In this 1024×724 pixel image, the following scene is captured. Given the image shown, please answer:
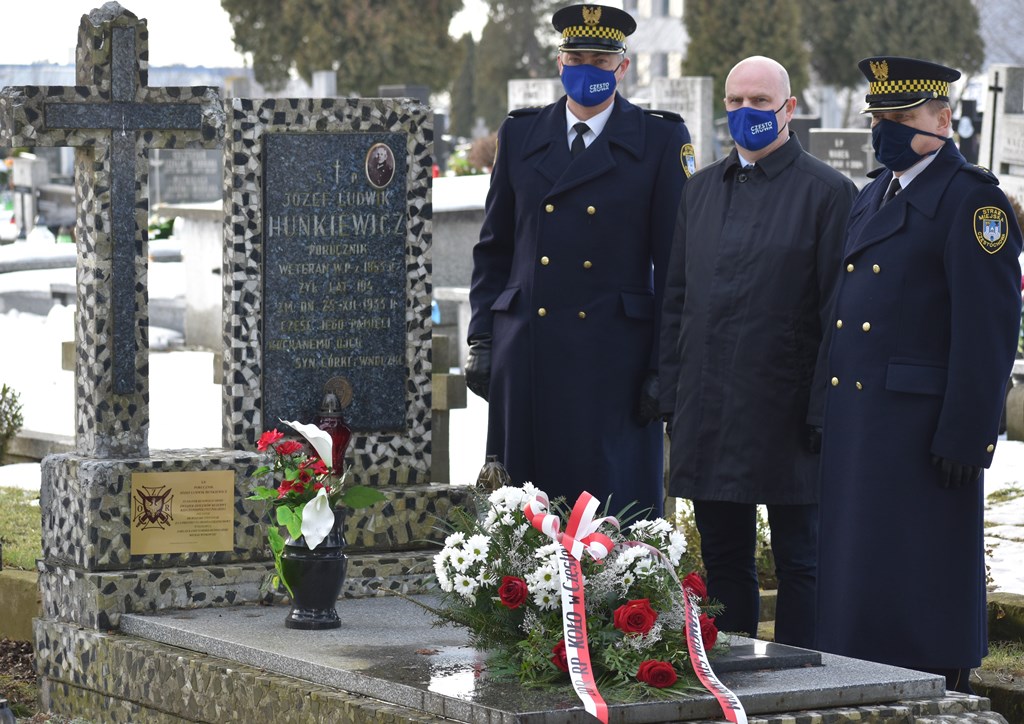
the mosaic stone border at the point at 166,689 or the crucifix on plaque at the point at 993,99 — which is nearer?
the mosaic stone border at the point at 166,689

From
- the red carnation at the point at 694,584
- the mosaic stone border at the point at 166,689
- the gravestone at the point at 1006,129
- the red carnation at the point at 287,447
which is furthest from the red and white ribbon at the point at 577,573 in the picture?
the gravestone at the point at 1006,129

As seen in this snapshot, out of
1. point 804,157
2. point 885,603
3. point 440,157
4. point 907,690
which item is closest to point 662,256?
point 804,157

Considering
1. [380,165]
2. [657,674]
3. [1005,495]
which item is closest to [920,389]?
[657,674]

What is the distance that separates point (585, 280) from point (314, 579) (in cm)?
124

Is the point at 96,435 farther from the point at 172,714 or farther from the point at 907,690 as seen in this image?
the point at 907,690

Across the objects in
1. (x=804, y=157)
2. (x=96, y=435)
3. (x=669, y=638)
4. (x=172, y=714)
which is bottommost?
(x=172, y=714)

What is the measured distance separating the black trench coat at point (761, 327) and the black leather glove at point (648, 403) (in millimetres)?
276

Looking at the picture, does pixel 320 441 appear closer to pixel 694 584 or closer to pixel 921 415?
pixel 694 584

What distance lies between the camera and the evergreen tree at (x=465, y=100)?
199 ft

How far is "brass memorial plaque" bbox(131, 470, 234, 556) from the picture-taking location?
566cm

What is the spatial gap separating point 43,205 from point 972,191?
960 inches

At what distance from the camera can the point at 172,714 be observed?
509 cm

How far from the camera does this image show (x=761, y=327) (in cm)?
540

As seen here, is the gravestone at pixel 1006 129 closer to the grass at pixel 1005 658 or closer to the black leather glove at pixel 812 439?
the grass at pixel 1005 658
